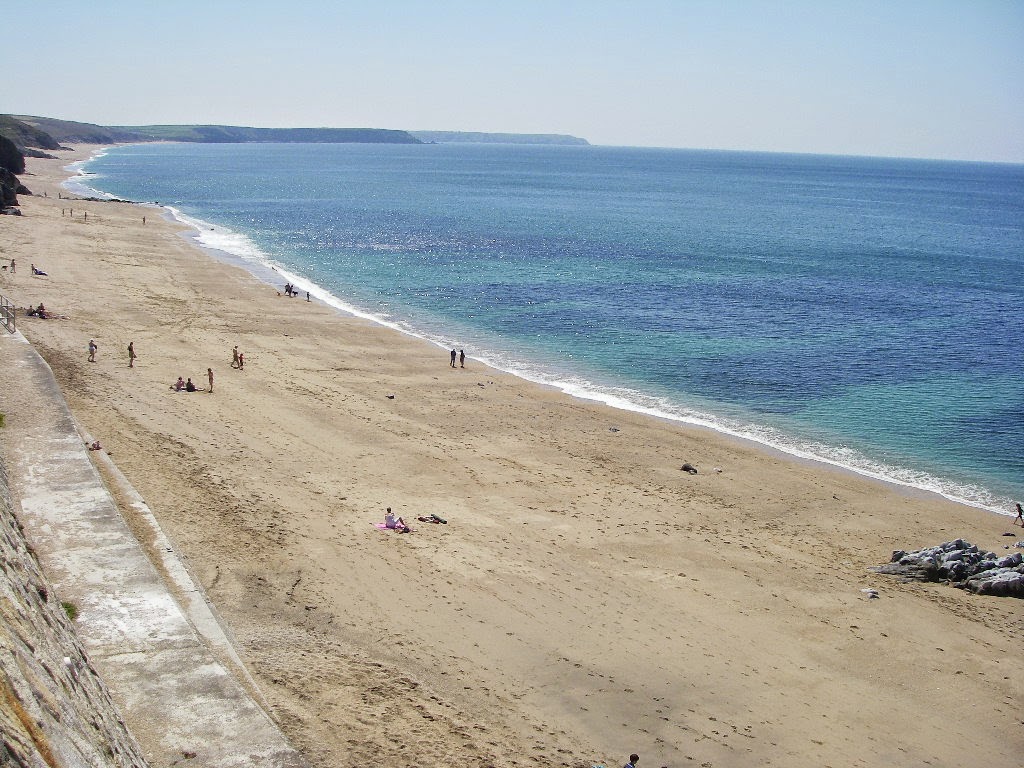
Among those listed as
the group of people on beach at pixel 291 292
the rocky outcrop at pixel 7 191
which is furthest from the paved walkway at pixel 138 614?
the rocky outcrop at pixel 7 191

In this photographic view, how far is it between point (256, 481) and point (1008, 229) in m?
109

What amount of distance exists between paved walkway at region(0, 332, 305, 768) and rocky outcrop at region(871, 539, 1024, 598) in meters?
15.0

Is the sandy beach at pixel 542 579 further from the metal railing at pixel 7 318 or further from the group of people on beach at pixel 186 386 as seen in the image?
the metal railing at pixel 7 318

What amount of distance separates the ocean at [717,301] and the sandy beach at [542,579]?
458 cm

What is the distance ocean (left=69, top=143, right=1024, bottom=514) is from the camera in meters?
30.9

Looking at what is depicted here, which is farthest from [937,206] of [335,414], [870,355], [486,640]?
[486,640]

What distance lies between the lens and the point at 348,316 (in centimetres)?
4500

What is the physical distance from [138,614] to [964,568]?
1772 centimetres

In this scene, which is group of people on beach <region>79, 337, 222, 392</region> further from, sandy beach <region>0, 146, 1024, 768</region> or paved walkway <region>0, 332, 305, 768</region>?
paved walkway <region>0, 332, 305, 768</region>

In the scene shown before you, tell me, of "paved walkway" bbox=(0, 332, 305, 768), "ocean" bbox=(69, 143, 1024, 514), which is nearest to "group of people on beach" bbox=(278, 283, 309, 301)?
"ocean" bbox=(69, 143, 1024, 514)

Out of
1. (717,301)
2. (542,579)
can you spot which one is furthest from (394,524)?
(717,301)

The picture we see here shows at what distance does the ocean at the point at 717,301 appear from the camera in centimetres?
3089

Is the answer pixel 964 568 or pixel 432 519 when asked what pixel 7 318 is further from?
pixel 964 568

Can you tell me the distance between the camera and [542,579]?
1788 cm
